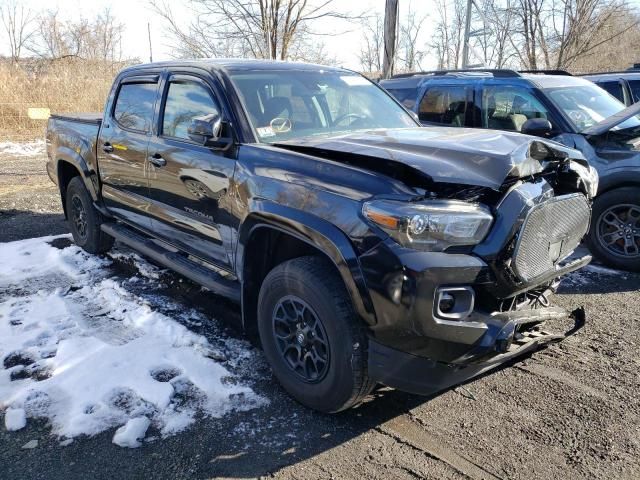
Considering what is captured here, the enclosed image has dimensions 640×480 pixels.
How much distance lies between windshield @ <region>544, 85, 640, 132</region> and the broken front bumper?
4.00 metres

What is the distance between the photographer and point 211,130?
11.0 feet

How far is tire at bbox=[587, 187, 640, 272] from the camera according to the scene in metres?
5.32

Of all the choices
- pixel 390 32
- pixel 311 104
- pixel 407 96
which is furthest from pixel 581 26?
pixel 311 104

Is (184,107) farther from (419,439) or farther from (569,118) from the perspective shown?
(569,118)

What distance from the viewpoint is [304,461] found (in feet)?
8.77

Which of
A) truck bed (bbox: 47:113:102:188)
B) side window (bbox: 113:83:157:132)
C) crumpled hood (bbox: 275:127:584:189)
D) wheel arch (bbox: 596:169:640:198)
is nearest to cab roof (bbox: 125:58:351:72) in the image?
side window (bbox: 113:83:157:132)

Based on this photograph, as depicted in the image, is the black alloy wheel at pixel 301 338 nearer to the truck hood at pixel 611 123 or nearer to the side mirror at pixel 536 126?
the side mirror at pixel 536 126

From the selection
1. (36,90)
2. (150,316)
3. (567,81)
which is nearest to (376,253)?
(150,316)

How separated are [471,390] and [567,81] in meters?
4.92

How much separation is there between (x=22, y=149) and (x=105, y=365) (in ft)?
45.8

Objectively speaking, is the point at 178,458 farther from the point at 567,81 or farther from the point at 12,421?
the point at 567,81

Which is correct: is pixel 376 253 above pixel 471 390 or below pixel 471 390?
above

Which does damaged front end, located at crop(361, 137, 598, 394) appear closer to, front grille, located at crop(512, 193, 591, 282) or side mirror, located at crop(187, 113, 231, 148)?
front grille, located at crop(512, 193, 591, 282)

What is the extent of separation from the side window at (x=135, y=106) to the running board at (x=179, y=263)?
100cm
